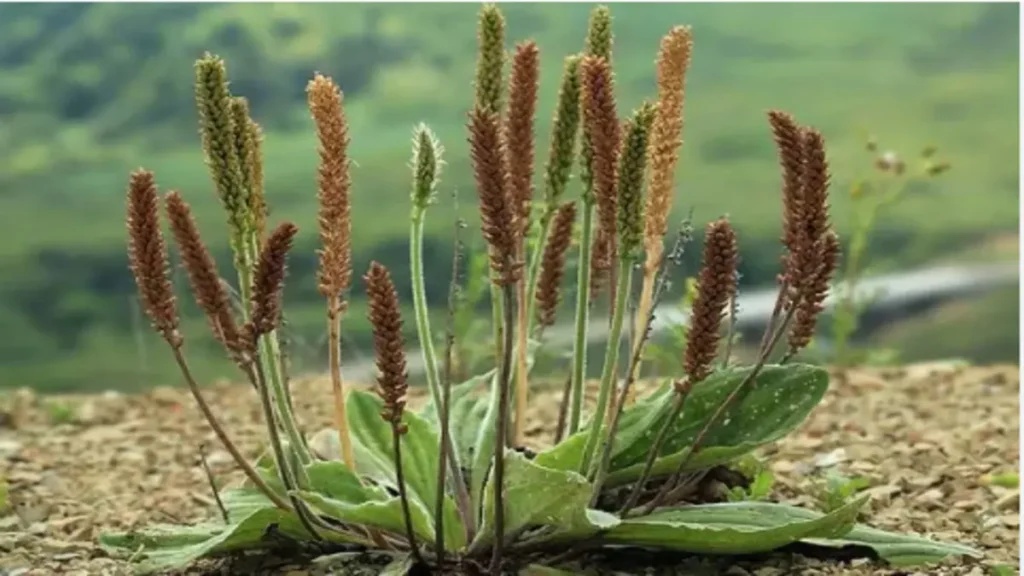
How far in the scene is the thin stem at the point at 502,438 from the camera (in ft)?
2.97

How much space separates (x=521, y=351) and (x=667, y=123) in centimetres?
23

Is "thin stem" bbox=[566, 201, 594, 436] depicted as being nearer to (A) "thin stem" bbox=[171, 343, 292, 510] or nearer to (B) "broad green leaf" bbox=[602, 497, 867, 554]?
(B) "broad green leaf" bbox=[602, 497, 867, 554]

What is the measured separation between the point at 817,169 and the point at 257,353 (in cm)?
36

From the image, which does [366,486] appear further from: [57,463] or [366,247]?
[366,247]

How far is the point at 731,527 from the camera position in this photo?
1.02 meters

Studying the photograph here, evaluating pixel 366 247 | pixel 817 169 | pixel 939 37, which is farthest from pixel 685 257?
pixel 817 169

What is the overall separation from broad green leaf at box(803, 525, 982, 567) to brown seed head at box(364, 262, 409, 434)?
338 millimetres

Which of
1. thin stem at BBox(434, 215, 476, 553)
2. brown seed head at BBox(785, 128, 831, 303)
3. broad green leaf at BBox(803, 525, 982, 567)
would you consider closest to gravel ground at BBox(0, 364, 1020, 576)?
broad green leaf at BBox(803, 525, 982, 567)

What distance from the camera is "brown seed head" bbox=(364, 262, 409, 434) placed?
888mm

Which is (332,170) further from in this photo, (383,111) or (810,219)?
(383,111)

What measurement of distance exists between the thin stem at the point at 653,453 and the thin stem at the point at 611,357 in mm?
36

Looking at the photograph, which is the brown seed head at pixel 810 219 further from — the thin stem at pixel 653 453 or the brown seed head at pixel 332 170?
the brown seed head at pixel 332 170

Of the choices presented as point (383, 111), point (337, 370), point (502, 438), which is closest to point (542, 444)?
point (337, 370)

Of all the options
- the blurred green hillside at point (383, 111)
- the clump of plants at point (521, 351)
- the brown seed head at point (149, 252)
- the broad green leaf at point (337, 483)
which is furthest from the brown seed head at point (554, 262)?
the blurred green hillside at point (383, 111)
